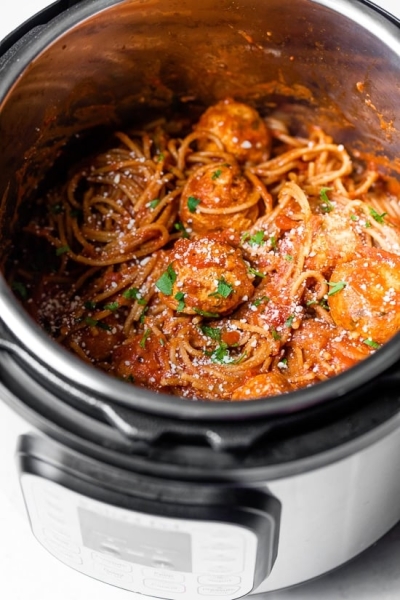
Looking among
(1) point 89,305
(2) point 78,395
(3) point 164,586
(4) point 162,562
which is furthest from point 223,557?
(1) point 89,305

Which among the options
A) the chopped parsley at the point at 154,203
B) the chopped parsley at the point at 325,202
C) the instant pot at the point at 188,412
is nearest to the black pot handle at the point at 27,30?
the instant pot at the point at 188,412

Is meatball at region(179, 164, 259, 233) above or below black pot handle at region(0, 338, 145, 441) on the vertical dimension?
above

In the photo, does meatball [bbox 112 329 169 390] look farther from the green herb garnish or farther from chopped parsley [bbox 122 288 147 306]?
the green herb garnish

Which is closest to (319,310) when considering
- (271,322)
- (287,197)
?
(271,322)

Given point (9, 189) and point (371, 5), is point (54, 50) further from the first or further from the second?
point (371, 5)

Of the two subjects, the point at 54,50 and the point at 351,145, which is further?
the point at 351,145

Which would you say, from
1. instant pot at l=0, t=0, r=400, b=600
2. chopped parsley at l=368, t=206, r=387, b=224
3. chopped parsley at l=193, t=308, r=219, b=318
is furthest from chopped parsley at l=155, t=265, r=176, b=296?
chopped parsley at l=368, t=206, r=387, b=224

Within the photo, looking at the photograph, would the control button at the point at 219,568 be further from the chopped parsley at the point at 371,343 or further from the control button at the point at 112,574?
the chopped parsley at the point at 371,343
